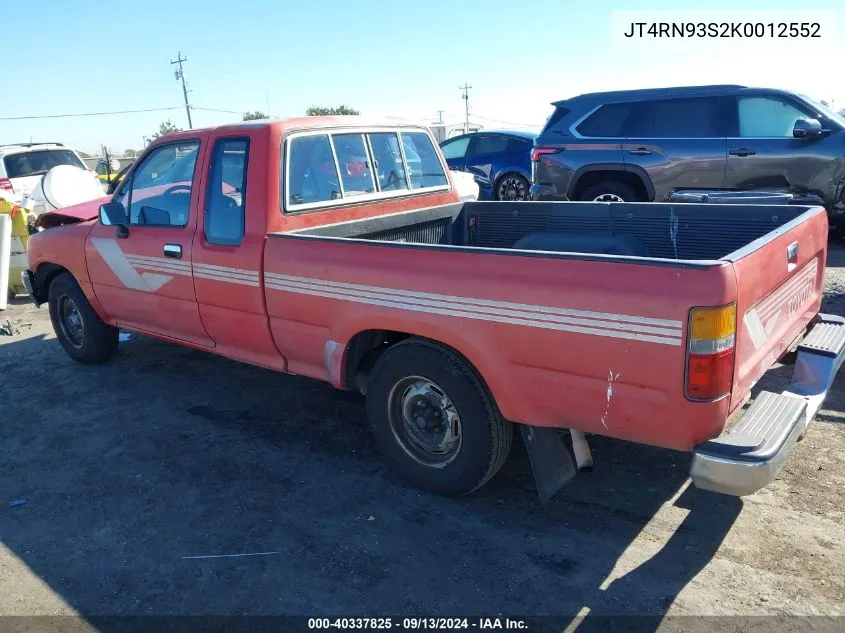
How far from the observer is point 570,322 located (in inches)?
104

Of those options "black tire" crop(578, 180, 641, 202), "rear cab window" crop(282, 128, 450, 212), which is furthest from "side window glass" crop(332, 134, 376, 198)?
"black tire" crop(578, 180, 641, 202)

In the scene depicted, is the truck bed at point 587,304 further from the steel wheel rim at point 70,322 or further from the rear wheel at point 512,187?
the rear wheel at point 512,187

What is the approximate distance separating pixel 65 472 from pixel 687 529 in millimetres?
3517

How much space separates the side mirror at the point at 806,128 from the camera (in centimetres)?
735

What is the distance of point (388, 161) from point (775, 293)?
107 inches

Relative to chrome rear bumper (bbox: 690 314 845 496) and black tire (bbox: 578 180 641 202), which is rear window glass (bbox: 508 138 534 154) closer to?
black tire (bbox: 578 180 641 202)

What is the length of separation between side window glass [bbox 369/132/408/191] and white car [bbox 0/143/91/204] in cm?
956

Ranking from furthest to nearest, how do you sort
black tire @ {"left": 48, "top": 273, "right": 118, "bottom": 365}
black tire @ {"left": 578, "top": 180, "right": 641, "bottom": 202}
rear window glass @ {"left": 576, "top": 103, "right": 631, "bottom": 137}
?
black tire @ {"left": 578, "top": 180, "right": 641, "bottom": 202} < rear window glass @ {"left": 576, "top": 103, "right": 631, "bottom": 137} < black tire @ {"left": 48, "top": 273, "right": 118, "bottom": 365}

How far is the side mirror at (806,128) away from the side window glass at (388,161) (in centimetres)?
521

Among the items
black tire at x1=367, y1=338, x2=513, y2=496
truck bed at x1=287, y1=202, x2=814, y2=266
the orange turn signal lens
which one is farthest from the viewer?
truck bed at x1=287, y1=202, x2=814, y2=266

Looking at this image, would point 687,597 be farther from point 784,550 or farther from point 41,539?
point 41,539

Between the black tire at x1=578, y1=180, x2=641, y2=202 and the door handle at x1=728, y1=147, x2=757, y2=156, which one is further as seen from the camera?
the black tire at x1=578, y1=180, x2=641, y2=202

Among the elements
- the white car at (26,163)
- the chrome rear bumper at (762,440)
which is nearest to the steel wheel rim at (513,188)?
the white car at (26,163)

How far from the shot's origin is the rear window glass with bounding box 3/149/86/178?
12.4m
